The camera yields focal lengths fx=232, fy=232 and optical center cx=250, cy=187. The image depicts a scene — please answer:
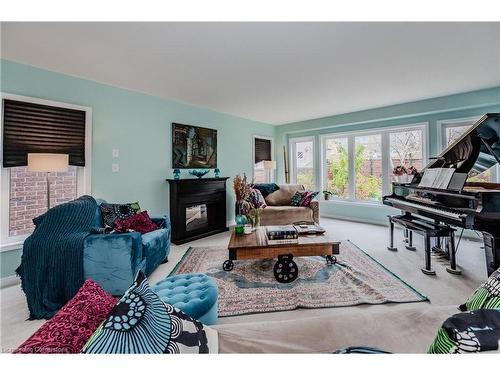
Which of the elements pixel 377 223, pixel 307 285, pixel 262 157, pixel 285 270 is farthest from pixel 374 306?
pixel 262 157

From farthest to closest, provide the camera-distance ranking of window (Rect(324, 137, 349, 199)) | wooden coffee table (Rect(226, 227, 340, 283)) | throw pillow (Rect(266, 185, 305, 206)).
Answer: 1. window (Rect(324, 137, 349, 199))
2. throw pillow (Rect(266, 185, 305, 206))
3. wooden coffee table (Rect(226, 227, 340, 283))

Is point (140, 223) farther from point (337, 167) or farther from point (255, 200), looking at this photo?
point (337, 167)

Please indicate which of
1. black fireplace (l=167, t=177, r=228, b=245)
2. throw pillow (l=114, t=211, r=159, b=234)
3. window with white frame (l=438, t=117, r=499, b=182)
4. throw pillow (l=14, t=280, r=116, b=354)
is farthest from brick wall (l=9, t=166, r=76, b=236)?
window with white frame (l=438, t=117, r=499, b=182)

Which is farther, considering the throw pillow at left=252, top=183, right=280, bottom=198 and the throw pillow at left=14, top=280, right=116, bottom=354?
the throw pillow at left=252, top=183, right=280, bottom=198

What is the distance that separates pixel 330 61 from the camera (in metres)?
2.68

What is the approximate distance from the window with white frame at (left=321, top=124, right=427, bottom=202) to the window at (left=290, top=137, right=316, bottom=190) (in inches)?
13.2

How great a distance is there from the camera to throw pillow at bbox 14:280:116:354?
0.62m

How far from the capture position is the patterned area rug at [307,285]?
2041 mm

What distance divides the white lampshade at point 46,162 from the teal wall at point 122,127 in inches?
30.4

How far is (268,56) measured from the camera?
2.55 meters

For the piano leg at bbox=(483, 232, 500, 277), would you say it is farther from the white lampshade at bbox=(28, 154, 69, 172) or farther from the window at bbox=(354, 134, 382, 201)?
the white lampshade at bbox=(28, 154, 69, 172)
